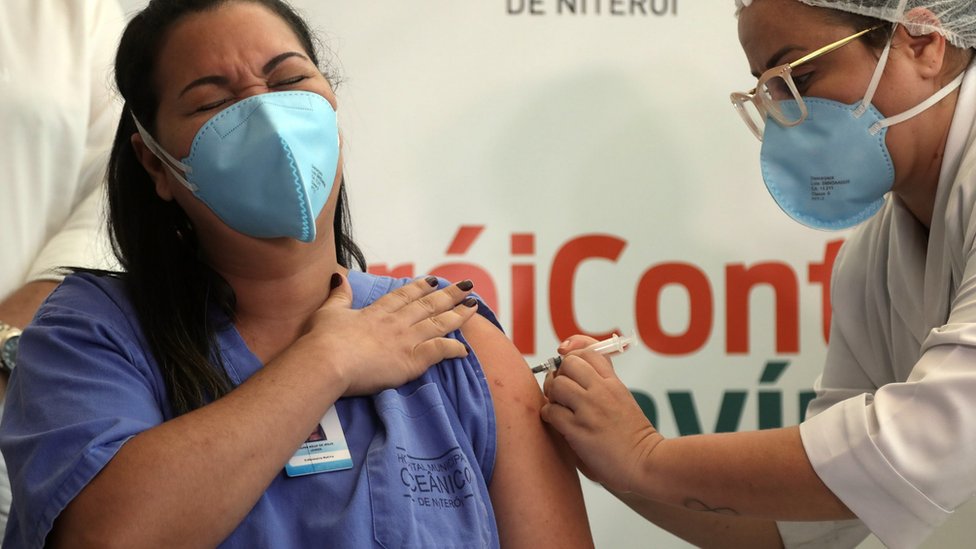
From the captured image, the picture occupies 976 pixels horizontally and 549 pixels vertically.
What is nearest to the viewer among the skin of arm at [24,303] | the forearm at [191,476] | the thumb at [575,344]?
the forearm at [191,476]

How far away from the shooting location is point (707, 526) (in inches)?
72.9

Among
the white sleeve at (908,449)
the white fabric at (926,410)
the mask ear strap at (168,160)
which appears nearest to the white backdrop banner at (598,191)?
the white fabric at (926,410)

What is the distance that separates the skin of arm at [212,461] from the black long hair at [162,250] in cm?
10

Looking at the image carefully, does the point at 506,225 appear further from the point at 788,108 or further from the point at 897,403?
the point at 897,403

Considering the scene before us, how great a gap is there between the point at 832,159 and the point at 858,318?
0.39 meters

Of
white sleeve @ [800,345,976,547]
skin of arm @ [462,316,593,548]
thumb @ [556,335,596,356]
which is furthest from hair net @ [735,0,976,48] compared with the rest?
skin of arm @ [462,316,593,548]

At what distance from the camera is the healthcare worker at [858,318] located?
1414 mm

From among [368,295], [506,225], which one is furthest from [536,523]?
[506,225]

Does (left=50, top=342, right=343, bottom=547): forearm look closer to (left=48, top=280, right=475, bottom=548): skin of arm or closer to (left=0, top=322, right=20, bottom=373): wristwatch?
(left=48, top=280, right=475, bottom=548): skin of arm

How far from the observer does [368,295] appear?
1.57 m

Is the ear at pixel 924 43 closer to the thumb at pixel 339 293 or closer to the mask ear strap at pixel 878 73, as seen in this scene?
the mask ear strap at pixel 878 73

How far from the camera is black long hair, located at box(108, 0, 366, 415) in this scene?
4.48 ft

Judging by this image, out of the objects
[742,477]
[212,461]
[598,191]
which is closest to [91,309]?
[212,461]

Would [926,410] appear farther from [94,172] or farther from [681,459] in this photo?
[94,172]
